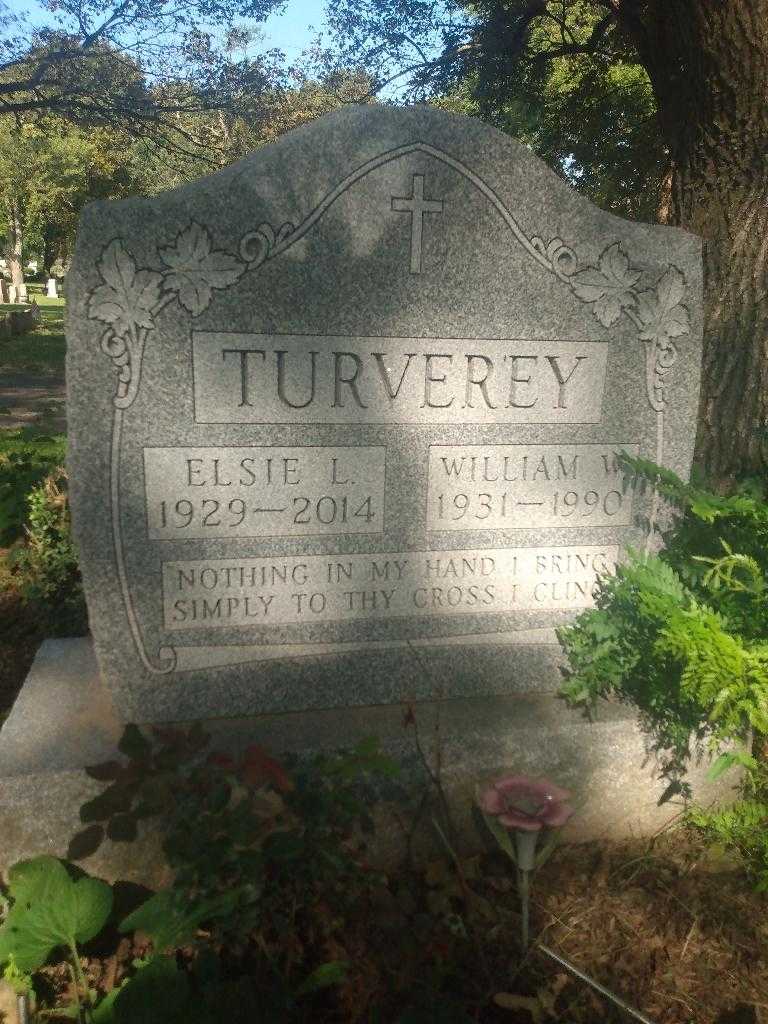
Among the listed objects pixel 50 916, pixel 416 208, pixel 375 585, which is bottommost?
pixel 50 916

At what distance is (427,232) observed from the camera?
2508 millimetres

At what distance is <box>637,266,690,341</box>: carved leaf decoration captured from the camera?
275 cm

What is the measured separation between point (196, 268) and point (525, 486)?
1326mm

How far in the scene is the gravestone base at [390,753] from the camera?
7.55 feet

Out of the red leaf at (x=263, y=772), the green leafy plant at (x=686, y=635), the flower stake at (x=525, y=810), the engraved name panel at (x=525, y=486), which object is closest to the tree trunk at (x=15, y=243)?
the engraved name panel at (x=525, y=486)

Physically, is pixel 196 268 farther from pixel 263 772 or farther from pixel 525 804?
pixel 525 804

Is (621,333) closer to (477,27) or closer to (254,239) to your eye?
(254,239)

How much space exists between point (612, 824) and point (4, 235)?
54.2 metres

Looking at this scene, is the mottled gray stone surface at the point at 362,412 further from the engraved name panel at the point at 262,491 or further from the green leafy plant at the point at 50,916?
the green leafy plant at the point at 50,916

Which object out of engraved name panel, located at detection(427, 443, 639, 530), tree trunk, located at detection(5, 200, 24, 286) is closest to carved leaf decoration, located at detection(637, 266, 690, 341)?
engraved name panel, located at detection(427, 443, 639, 530)

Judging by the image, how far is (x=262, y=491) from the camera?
2.57 metres

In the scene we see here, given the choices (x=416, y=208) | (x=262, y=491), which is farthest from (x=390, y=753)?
(x=416, y=208)

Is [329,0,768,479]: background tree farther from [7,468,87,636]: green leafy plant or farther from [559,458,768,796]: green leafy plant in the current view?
[7,468,87,636]: green leafy plant

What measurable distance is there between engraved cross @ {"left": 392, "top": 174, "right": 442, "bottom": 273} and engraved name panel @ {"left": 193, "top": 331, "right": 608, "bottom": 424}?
0.91ft
